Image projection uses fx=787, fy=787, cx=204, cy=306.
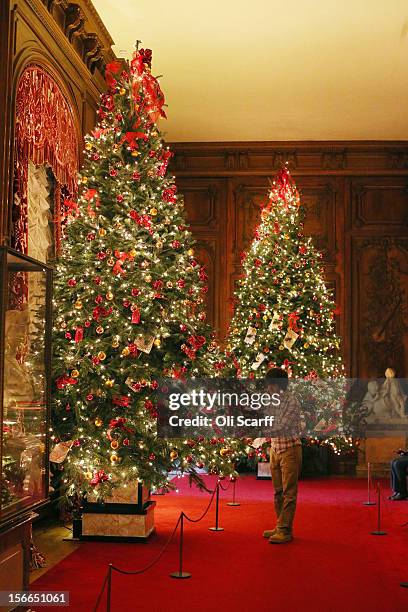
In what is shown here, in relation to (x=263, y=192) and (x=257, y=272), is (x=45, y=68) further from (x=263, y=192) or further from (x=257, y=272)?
(x=263, y=192)

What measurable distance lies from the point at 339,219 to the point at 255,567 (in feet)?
25.7

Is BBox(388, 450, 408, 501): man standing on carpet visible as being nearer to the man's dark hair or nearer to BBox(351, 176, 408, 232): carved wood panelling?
the man's dark hair

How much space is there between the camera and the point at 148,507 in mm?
6840

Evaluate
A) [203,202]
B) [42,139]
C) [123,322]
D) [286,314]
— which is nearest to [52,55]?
[42,139]

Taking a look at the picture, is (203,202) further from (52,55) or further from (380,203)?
(52,55)

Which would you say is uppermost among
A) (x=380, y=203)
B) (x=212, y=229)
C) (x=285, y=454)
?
(x=380, y=203)

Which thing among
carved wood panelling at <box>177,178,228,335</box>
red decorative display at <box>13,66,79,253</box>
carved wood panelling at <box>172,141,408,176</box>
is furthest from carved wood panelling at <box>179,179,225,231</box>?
red decorative display at <box>13,66,79,253</box>

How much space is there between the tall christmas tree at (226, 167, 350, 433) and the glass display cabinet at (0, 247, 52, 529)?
618 centimetres

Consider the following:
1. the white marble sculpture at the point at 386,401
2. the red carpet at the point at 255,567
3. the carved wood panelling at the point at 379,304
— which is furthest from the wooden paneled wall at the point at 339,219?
the red carpet at the point at 255,567

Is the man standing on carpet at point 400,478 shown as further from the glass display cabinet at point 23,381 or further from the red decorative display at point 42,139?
the glass display cabinet at point 23,381

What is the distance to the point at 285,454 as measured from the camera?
21.9 feet

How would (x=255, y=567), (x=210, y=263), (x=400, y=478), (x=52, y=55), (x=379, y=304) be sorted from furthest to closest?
(x=210, y=263)
(x=379, y=304)
(x=400, y=478)
(x=52, y=55)
(x=255, y=567)

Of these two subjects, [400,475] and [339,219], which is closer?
[400,475]

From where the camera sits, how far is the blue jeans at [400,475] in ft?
30.2
